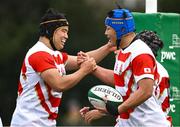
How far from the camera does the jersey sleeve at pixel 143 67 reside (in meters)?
10.2

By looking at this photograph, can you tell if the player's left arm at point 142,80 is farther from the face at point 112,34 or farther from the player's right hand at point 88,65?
the player's right hand at point 88,65

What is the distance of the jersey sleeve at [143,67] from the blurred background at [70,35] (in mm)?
20997

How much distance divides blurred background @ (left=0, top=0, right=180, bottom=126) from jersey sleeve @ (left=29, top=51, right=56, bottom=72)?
20.8m

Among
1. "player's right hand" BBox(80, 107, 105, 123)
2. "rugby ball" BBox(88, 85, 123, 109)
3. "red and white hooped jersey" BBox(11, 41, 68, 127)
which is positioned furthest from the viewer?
"player's right hand" BBox(80, 107, 105, 123)

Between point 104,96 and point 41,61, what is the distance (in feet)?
2.61

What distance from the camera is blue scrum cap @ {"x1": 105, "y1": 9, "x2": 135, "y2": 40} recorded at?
10.7 m

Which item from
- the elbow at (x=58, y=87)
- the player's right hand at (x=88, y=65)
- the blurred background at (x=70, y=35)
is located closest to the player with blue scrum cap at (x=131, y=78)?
the player's right hand at (x=88, y=65)

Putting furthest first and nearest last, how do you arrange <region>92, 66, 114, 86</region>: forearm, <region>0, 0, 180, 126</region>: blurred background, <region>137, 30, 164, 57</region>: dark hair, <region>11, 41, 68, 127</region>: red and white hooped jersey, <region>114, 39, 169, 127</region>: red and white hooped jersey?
<region>0, 0, 180, 126</region>: blurred background < <region>92, 66, 114, 86</region>: forearm < <region>137, 30, 164, 57</region>: dark hair < <region>11, 41, 68, 127</region>: red and white hooped jersey < <region>114, 39, 169, 127</region>: red and white hooped jersey

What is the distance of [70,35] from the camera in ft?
123

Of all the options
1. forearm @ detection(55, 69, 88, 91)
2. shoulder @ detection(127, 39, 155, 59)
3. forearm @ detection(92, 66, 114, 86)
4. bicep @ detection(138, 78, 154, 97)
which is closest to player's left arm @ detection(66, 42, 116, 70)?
forearm @ detection(92, 66, 114, 86)

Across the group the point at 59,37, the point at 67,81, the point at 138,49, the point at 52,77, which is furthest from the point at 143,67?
the point at 59,37

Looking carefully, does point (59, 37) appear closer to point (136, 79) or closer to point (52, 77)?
point (52, 77)

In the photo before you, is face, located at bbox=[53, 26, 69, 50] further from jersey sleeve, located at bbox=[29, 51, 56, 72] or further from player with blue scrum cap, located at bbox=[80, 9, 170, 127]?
player with blue scrum cap, located at bbox=[80, 9, 170, 127]

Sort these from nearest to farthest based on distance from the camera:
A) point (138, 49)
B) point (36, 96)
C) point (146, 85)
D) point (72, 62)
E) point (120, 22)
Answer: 1. point (146, 85)
2. point (138, 49)
3. point (36, 96)
4. point (120, 22)
5. point (72, 62)
